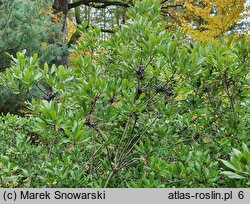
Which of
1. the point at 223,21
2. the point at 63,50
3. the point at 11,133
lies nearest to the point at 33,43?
the point at 63,50

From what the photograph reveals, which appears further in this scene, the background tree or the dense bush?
the background tree

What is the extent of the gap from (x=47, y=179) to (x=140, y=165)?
2.13 feet

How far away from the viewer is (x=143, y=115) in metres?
1.99

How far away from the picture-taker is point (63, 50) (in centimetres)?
711

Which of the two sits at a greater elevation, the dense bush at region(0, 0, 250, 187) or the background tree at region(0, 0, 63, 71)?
the background tree at region(0, 0, 63, 71)

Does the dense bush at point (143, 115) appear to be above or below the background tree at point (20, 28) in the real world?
below

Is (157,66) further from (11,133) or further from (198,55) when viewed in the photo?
(11,133)

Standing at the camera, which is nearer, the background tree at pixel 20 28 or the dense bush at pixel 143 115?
the dense bush at pixel 143 115

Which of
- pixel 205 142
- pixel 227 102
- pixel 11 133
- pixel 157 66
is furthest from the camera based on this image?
pixel 11 133

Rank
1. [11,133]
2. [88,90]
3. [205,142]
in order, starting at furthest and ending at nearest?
[11,133] → [205,142] → [88,90]

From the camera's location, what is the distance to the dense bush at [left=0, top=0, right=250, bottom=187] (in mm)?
1677

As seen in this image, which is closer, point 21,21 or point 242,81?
point 242,81

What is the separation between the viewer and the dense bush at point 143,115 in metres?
1.68

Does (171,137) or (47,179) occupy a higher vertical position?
(171,137)
